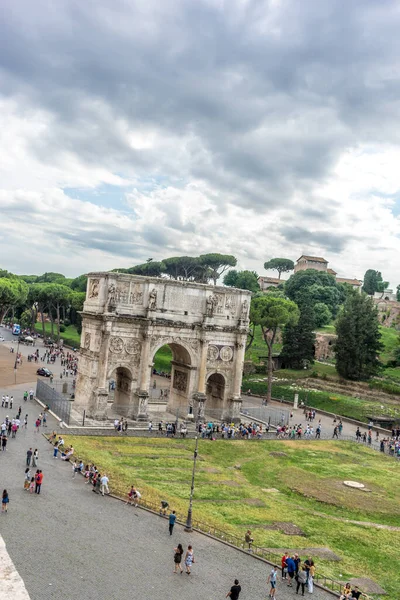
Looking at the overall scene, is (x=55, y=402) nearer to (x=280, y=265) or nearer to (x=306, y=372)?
(x=306, y=372)

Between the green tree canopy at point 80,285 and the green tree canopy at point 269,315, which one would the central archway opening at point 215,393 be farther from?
the green tree canopy at point 80,285

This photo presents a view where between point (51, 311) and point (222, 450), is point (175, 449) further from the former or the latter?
point (51, 311)

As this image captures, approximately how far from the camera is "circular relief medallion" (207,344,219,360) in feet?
166

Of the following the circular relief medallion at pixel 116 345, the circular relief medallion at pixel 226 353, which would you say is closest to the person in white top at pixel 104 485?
the circular relief medallion at pixel 116 345

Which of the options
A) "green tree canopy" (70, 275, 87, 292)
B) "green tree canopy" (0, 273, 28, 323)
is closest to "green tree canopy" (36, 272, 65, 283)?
"green tree canopy" (70, 275, 87, 292)

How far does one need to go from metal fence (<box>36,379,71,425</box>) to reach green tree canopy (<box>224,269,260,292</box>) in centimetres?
7970

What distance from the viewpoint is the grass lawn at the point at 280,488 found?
977 inches

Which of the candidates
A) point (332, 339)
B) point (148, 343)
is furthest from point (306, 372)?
point (148, 343)

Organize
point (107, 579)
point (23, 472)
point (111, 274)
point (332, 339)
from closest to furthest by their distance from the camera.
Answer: point (107, 579)
point (23, 472)
point (111, 274)
point (332, 339)

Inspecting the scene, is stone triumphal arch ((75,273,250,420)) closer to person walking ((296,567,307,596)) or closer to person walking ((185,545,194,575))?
person walking ((185,545,194,575))

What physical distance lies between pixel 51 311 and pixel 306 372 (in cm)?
4971

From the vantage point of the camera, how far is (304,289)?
123 meters

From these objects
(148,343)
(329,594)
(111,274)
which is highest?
(111,274)

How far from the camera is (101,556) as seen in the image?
813 inches
